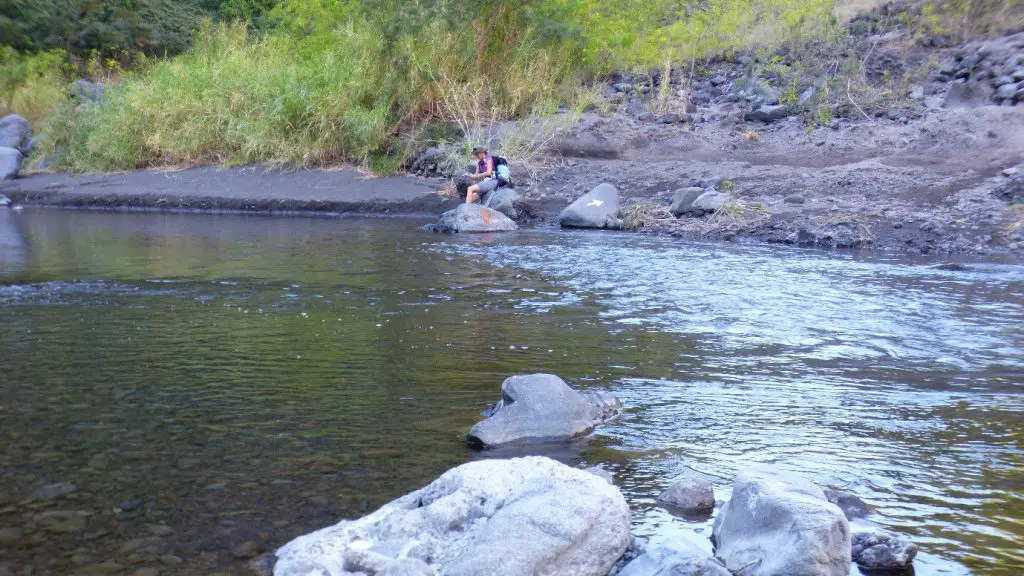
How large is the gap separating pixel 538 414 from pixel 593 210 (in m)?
10.2

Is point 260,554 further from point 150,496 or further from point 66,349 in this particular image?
point 66,349

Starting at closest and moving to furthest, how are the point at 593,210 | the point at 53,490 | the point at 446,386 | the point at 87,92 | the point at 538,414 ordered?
1. the point at 53,490
2. the point at 538,414
3. the point at 446,386
4. the point at 593,210
5. the point at 87,92

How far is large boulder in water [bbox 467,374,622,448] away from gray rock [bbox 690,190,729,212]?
9.19 meters

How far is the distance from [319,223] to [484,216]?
322cm

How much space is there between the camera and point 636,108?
19.5m

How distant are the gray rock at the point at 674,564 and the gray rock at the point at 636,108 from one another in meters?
16.4

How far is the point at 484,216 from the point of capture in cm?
1487

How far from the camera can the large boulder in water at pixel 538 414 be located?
5027 millimetres

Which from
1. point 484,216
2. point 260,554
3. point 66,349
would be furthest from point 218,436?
point 484,216

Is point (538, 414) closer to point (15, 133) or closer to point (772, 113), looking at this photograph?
point (772, 113)

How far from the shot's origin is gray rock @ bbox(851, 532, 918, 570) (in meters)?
3.62

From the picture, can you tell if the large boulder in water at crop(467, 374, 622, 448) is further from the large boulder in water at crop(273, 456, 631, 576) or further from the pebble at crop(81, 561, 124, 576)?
the pebble at crop(81, 561, 124, 576)

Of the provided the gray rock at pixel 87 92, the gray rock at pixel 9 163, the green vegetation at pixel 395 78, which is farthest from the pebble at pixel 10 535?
the gray rock at pixel 87 92

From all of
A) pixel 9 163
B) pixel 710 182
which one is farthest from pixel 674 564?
pixel 9 163
